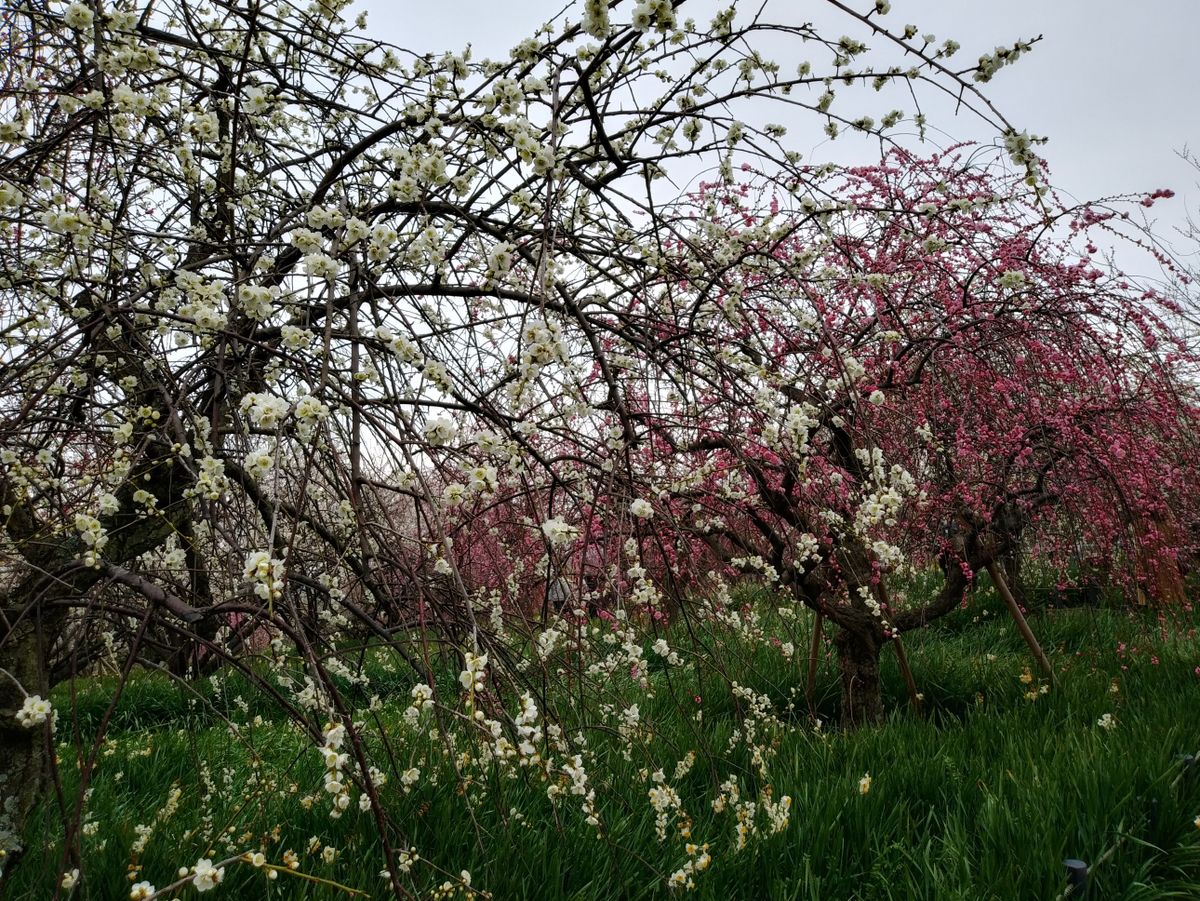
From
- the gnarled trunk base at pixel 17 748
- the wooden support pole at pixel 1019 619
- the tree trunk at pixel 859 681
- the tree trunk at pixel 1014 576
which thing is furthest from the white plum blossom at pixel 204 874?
the tree trunk at pixel 1014 576

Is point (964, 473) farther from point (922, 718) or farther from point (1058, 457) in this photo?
point (922, 718)

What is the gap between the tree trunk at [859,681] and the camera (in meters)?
4.09

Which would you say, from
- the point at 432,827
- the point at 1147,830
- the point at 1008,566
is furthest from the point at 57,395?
the point at 1008,566

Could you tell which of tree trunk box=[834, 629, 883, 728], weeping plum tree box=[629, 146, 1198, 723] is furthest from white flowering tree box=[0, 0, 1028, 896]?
tree trunk box=[834, 629, 883, 728]

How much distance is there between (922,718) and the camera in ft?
12.9

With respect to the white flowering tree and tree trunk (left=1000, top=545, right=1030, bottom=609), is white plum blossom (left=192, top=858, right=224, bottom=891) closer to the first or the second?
the white flowering tree

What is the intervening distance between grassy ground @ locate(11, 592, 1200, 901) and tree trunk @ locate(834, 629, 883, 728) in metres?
0.21

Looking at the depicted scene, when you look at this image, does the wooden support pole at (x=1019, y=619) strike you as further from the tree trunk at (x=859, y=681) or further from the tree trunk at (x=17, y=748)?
the tree trunk at (x=17, y=748)

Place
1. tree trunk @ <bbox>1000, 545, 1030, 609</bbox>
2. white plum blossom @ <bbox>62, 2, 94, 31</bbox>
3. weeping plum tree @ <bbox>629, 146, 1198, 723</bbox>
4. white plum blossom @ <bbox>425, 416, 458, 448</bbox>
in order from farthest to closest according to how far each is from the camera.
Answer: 1. tree trunk @ <bbox>1000, 545, 1030, 609</bbox>
2. weeping plum tree @ <bbox>629, 146, 1198, 723</bbox>
3. white plum blossom @ <bbox>62, 2, 94, 31</bbox>
4. white plum blossom @ <bbox>425, 416, 458, 448</bbox>

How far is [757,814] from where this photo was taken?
2.77 metres

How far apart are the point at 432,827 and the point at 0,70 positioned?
2.95m

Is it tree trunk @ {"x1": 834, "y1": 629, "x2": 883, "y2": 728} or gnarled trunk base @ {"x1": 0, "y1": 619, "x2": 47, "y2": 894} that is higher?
gnarled trunk base @ {"x1": 0, "y1": 619, "x2": 47, "y2": 894}

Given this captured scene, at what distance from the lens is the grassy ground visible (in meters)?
2.24

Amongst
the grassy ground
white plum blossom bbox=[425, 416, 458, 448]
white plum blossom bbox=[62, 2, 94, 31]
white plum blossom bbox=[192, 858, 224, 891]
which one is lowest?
the grassy ground
